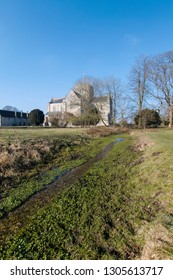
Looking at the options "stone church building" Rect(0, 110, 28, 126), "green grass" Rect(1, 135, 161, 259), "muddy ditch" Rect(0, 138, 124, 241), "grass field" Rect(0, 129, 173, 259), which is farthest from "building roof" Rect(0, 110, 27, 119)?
"green grass" Rect(1, 135, 161, 259)

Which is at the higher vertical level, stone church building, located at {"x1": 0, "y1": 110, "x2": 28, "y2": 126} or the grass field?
stone church building, located at {"x1": 0, "y1": 110, "x2": 28, "y2": 126}

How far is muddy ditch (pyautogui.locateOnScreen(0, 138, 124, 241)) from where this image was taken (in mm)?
5766

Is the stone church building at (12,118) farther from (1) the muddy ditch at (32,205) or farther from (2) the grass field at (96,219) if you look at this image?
(2) the grass field at (96,219)

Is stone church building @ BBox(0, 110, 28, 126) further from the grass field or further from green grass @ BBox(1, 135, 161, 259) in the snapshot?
green grass @ BBox(1, 135, 161, 259)

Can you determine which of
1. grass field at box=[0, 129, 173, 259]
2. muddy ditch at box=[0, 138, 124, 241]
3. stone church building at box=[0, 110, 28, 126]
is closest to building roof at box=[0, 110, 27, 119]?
stone church building at box=[0, 110, 28, 126]

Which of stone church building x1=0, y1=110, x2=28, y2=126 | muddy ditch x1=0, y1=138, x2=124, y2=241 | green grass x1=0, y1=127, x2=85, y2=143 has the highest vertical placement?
stone church building x1=0, y1=110, x2=28, y2=126

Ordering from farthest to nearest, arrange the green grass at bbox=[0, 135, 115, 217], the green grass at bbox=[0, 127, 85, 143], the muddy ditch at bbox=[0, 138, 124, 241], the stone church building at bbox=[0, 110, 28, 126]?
the stone church building at bbox=[0, 110, 28, 126] → the green grass at bbox=[0, 127, 85, 143] → the green grass at bbox=[0, 135, 115, 217] → the muddy ditch at bbox=[0, 138, 124, 241]

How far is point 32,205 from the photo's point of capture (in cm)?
725

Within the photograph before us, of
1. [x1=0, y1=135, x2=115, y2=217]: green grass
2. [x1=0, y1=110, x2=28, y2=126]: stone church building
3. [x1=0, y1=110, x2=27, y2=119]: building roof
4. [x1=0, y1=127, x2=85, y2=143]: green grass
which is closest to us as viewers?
[x1=0, y1=135, x2=115, y2=217]: green grass

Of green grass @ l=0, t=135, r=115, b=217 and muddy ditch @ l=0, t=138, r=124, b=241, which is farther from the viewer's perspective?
green grass @ l=0, t=135, r=115, b=217

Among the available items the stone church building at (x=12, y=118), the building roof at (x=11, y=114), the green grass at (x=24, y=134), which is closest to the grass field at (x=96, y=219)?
the green grass at (x=24, y=134)

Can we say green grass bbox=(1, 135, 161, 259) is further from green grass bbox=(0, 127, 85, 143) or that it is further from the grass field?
green grass bbox=(0, 127, 85, 143)

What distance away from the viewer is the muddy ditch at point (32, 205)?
5.77 metres
